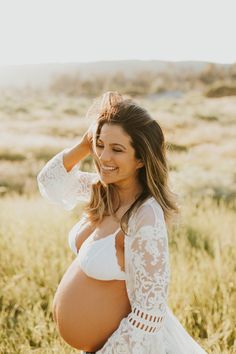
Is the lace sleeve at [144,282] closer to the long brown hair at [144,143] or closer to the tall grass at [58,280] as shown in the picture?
the long brown hair at [144,143]

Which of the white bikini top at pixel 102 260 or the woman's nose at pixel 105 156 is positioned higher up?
the woman's nose at pixel 105 156

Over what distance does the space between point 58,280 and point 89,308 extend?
2.15 meters

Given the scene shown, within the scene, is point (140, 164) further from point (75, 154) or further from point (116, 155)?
point (75, 154)

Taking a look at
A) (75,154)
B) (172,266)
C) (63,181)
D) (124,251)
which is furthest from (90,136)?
(172,266)

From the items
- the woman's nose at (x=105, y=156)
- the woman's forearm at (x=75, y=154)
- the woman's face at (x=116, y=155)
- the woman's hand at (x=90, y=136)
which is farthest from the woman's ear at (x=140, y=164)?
the woman's forearm at (x=75, y=154)

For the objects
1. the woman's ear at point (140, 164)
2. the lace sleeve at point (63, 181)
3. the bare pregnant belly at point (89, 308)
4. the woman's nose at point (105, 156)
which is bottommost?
the bare pregnant belly at point (89, 308)

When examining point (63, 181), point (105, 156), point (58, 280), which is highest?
point (105, 156)

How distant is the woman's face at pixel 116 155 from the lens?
240cm

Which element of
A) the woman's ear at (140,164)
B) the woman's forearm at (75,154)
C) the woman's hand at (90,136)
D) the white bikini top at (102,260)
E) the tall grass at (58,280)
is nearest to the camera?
the white bikini top at (102,260)

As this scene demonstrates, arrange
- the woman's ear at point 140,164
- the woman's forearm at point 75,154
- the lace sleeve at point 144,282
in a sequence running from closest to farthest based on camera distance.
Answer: the lace sleeve at point 144,282, the woman's ear at point 140,164, the woman's forearm at point 75,154

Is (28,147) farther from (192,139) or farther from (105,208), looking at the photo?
(105,208)

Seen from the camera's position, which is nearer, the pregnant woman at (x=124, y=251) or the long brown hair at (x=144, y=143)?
the pregnant woman at (x=124, y=251)

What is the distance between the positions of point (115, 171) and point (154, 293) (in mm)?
587

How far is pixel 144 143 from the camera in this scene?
7.87ft
